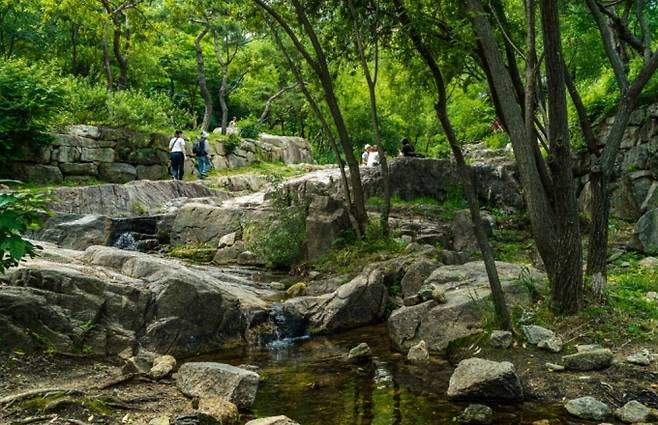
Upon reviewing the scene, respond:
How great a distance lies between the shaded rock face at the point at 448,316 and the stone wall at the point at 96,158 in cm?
1446

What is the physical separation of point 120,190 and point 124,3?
5966 millimetres

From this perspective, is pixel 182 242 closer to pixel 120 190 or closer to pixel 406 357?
pixel 120 190

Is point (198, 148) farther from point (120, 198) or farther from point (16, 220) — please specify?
point (16, 220)

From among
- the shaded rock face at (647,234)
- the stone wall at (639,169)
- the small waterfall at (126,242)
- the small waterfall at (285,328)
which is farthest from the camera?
the stone wall at (639,169)

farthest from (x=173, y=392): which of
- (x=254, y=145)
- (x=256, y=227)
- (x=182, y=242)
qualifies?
(x=254, y=145)

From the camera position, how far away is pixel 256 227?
1488 centimetres

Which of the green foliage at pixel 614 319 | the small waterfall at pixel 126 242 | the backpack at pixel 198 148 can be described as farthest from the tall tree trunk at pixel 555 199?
the backpack at pixel 198 148

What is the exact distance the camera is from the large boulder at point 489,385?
18.3ft

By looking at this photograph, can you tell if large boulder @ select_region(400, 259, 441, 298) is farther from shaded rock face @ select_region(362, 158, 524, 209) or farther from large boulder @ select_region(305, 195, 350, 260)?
shaded rock face @ select_region(362, 158, 524, 209)

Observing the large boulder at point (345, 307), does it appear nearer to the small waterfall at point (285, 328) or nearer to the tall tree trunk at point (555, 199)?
the small waterfall at point (285, 328)

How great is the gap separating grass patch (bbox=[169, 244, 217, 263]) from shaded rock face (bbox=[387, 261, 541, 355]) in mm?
7580

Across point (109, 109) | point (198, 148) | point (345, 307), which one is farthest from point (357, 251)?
point (198, 148)

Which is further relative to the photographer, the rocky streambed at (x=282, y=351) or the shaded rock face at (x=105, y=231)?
the shaded rock face at (x=105, y=231)

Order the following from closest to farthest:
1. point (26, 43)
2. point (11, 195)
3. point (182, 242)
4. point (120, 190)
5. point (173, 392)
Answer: point (11, 195) → point (173, 392) → point (182, 242) → point (120, 190) → point (26, 43)
